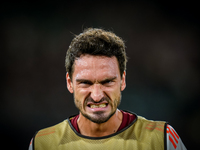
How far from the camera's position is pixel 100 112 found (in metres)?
1.72

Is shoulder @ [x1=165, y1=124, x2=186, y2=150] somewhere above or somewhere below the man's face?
below

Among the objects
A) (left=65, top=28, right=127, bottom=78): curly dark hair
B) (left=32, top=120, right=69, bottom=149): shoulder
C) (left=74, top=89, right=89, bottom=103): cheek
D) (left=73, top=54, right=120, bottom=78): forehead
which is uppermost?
(left=65, top=28, right=127, bottom=78): curly dark hair

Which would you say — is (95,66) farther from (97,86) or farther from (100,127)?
(100,127)

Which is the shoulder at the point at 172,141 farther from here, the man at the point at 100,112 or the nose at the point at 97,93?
the nose at the point at 97,93

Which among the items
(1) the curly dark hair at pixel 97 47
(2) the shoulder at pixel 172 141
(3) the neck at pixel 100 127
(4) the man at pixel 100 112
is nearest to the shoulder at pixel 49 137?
(4) the man at pixel 100 112

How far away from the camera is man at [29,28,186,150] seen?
5.66 ft

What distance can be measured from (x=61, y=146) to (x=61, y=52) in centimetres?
217

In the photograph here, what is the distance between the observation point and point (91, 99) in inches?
67.5

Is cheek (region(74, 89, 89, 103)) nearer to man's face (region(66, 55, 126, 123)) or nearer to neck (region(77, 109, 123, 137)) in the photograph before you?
man's face (region(66, 55, 126, 123))

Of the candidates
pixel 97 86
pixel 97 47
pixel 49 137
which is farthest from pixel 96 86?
pixel 49 137

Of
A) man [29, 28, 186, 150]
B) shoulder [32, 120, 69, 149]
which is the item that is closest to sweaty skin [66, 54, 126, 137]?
man [29, 28, 186, 150]

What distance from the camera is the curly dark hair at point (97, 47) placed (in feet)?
5.76

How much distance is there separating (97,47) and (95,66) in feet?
0.53

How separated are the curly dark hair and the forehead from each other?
0.14 ft
